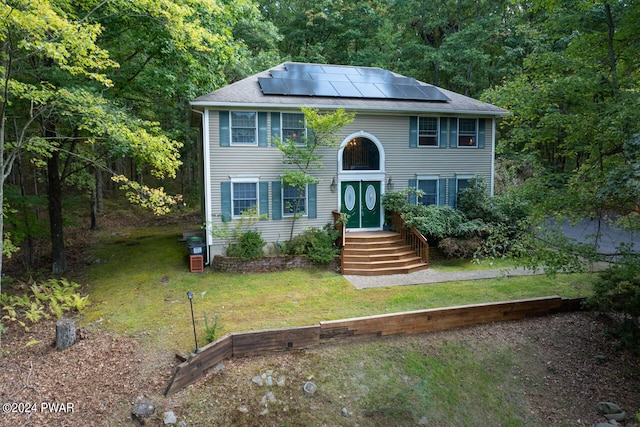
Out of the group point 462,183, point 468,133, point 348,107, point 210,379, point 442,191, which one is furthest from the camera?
point 462,183

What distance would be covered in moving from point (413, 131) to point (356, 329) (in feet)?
27.7

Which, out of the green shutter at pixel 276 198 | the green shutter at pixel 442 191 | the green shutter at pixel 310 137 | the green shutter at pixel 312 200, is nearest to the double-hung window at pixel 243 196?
the green shutter at pixel 276 198

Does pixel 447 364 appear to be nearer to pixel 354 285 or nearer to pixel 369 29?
pixel 354 285

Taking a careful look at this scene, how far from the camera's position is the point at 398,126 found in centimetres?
1291

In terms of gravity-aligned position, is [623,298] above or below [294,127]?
below

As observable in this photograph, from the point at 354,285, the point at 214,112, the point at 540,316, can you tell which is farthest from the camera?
the point at 214,112

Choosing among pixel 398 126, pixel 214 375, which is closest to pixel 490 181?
pixel 398 126

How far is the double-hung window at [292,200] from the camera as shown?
12.1 meters

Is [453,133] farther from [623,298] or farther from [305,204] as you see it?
[623,298]

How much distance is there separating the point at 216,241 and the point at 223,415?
6854 mm

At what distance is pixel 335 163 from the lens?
12430 mm

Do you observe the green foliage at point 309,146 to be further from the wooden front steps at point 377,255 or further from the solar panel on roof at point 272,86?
the wooden front steps at point 377,255

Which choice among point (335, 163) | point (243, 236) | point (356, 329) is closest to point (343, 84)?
point (335, 163)

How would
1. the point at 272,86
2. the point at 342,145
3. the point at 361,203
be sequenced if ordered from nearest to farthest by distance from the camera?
the point at 272,86
the point at 342,145
the point at 361,203
